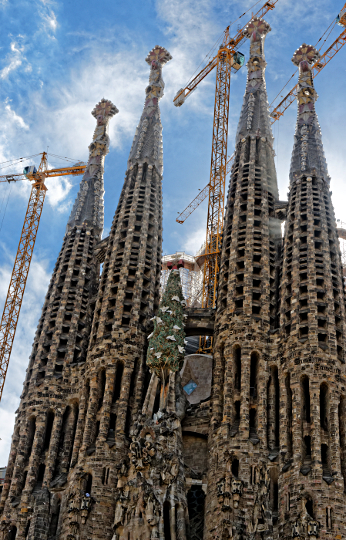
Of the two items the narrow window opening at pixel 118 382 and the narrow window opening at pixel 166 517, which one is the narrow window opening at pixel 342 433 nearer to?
the narrow window opening at pixel 166 517

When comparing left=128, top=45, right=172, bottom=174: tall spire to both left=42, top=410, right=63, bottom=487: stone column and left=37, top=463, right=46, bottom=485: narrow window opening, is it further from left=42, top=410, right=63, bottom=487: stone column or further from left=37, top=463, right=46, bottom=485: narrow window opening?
left=37, top=463, right=46, bottom=485: narrow window opening

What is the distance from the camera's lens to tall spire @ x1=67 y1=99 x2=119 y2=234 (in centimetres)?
6062

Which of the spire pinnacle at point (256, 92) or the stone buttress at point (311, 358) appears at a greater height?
the spire pinnacle at point (256, 92)

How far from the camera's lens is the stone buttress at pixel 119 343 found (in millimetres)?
44438

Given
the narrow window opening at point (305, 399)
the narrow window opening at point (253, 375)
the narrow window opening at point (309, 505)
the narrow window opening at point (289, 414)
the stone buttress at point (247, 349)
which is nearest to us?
the narrow window opening at point (309, 505)

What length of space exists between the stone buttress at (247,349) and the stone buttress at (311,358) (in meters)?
1.14

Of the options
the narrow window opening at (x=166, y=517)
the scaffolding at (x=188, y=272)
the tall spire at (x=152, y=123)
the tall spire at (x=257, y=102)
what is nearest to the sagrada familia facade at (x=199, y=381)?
the narrow window opening at (x=166, y=517)

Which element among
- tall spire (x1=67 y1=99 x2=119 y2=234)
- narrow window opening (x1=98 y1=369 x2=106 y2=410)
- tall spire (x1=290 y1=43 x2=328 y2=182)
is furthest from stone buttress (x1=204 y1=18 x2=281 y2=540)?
tall spire (x1=67 y1=99 x2=119 y2=234)

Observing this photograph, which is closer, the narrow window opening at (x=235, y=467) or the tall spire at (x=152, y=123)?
the narrow window opening at (x=235, y=467)

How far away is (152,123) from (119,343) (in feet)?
63.3

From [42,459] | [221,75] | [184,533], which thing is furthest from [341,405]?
[221,75]

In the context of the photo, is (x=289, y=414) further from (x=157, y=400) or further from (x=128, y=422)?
(x=128, y=422)

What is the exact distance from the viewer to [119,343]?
164ft

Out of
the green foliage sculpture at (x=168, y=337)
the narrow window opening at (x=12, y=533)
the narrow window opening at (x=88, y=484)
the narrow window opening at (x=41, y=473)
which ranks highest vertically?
the green foliage sculpture at (x=168, y=337)
